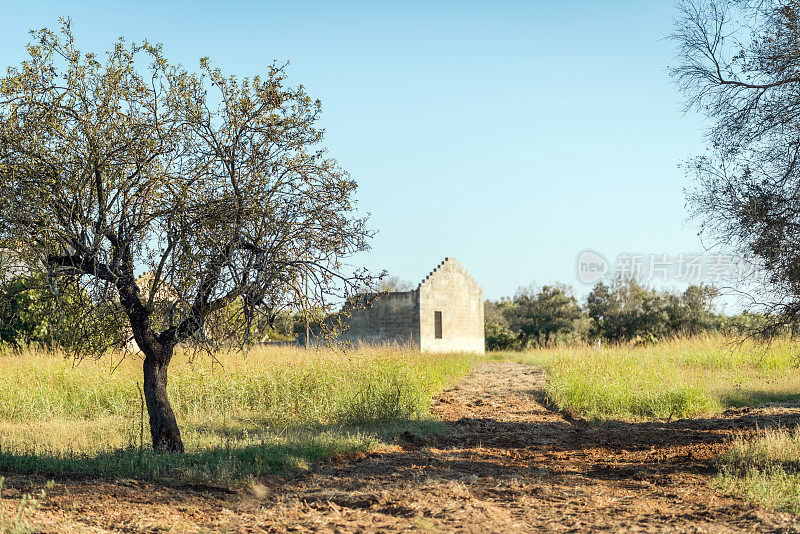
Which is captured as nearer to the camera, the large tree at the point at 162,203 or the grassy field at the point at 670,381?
the large tree at the point at 162,203

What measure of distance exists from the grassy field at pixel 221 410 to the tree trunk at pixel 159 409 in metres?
0.24

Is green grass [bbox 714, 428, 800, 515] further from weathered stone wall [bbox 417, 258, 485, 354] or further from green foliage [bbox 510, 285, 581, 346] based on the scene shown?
green foliage [bbox 510, 285, 581, 346]

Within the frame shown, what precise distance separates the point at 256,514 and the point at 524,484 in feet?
8.56

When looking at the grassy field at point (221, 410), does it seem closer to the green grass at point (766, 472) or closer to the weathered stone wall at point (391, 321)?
the green grass at point (766, 472)

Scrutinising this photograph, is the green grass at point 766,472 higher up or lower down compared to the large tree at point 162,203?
lower down

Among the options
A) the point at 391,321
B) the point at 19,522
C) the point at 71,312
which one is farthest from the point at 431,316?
the point at 19,522

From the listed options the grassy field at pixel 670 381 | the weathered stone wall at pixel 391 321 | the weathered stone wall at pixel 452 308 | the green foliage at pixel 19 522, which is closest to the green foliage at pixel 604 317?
the weathered stone wall at pixel 452 308

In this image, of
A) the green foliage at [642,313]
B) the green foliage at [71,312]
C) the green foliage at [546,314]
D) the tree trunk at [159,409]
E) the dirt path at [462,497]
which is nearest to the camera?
the dirt path at [462,497]

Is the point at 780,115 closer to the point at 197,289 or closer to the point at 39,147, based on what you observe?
the point at 197,289

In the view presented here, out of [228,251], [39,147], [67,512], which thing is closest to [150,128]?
[39,147]

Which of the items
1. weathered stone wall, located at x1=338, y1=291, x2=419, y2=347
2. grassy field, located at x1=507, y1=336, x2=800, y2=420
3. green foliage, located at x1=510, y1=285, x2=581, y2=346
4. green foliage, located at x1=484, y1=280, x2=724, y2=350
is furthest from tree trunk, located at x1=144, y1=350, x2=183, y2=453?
green foliage, located at x1=510, y1=285, x2=581, y2=346

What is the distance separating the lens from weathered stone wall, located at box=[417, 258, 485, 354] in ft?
88.9

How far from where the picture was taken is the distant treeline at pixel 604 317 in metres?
29.6

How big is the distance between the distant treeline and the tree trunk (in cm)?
→ 2098
